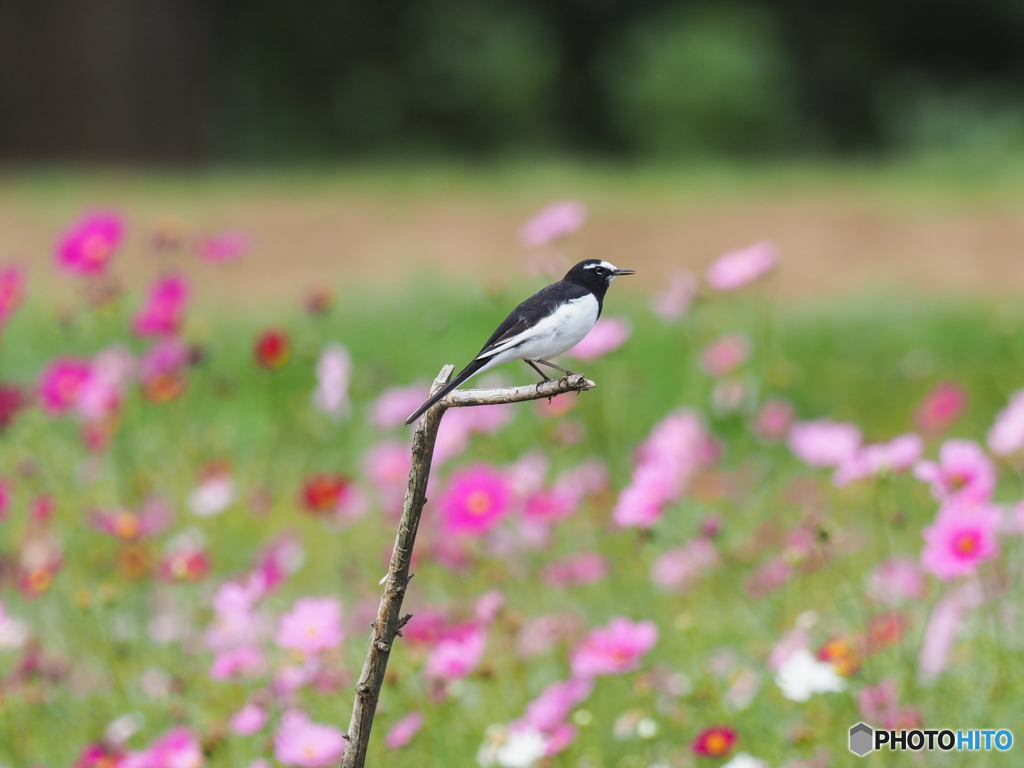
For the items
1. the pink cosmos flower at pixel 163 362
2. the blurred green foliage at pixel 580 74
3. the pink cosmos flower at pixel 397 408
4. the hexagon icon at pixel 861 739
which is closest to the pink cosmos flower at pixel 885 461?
the hexagon icon at pixel 861 739

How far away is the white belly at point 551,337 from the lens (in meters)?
0.80

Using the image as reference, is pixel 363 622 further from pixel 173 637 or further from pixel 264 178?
pixel 264 178

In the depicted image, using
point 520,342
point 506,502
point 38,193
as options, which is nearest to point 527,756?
point 506,502

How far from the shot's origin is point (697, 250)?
24.3 ft

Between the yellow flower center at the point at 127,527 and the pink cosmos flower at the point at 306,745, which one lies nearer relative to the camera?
the pink cosmos flower at the point at 306,745

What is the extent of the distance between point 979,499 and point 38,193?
975 cm

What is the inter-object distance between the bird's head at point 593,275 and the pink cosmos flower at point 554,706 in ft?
3.22

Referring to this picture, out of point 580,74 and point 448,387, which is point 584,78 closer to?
point 580,74

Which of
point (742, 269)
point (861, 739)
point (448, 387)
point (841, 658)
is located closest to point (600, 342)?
point (742, 269)

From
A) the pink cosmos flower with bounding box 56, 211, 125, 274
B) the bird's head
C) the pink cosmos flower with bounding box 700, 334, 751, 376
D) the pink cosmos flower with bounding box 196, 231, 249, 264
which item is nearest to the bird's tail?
the bird's head

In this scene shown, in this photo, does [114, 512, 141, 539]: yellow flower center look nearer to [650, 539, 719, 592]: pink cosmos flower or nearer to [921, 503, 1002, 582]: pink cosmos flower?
[650, 539, 719, 592]: pink cosmos flower

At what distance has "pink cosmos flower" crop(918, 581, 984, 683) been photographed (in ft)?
6.17

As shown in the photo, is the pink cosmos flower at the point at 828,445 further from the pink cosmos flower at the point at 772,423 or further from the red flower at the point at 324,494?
the red flower at the point at 324,494

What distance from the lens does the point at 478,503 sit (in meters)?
1.93
